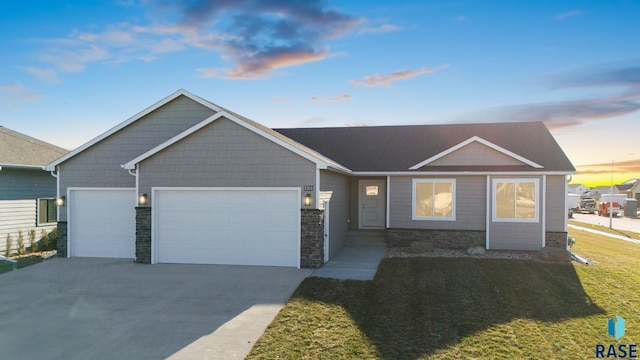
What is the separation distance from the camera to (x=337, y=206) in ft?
46.4

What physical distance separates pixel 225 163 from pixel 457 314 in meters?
7.51

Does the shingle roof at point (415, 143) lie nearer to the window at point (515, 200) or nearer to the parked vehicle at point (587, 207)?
the window at point (515, 200)

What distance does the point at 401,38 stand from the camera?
516 inches

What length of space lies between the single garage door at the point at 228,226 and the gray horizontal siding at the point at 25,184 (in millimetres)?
6320

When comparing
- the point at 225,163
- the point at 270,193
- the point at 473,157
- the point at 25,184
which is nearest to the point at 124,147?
the point at 225,163

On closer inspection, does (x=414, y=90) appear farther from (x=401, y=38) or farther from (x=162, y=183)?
(x=162, y=183)

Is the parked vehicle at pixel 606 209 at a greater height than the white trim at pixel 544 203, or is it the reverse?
the white trim at pixel 544 203

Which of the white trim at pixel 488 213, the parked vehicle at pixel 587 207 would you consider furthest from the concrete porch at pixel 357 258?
the parked vehicle at pixel 587 207

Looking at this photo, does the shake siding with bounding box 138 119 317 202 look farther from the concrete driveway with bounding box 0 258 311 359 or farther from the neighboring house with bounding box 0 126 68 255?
the neighboring house with bounding box 0 126 68 255

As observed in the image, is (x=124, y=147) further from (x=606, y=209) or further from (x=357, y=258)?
(x=606, y=209)

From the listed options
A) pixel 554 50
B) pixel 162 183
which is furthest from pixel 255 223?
pixel 554 50

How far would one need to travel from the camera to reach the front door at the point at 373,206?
1745 cm

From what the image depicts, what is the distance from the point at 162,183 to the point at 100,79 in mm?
5322

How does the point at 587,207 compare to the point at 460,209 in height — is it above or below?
below
